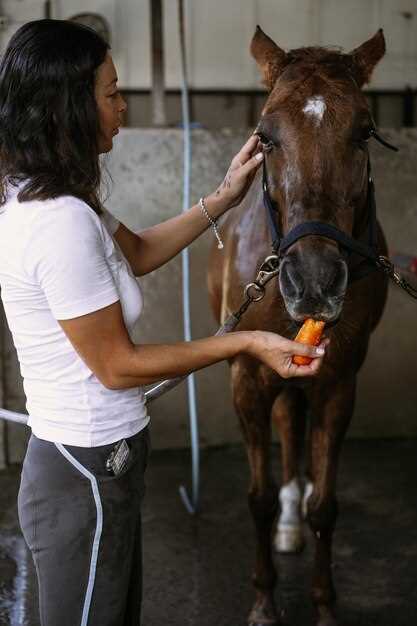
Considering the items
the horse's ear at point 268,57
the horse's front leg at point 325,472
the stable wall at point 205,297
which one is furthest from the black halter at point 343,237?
the stable wall at point 205,297

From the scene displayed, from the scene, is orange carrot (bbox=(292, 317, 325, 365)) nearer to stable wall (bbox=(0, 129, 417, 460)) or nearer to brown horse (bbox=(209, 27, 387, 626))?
brown horse (bbox=(209, 27, 387, 626))

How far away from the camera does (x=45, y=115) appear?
1336 millimetres

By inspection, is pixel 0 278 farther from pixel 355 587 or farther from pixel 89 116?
pixel 355 587

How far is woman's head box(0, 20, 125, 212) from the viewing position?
1331 millimetres

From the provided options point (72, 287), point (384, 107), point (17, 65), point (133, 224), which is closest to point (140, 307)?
point (72, 287)

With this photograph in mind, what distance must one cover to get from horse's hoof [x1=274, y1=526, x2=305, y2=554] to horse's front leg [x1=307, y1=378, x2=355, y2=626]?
425mm

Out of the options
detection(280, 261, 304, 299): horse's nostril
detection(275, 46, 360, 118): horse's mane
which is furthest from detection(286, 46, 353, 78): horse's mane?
detection(280, 261, 304, 299): horse's nostril

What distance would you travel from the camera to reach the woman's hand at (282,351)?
1.38 metres

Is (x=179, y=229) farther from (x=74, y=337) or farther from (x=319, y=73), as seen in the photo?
(x=74, y=337)

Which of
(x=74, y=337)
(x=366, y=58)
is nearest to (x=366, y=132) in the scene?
(x=366, y=58)

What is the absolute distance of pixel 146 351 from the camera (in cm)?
136

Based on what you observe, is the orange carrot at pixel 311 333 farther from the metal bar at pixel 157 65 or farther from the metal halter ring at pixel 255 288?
the metal bar at pixel 157 65

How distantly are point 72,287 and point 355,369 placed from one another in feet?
4.64

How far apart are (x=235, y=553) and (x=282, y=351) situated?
69.7 inches
